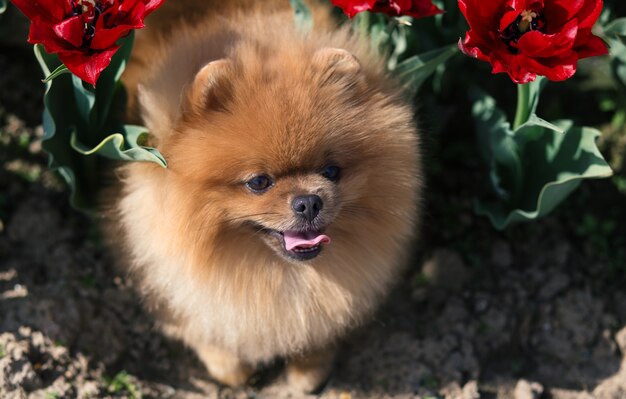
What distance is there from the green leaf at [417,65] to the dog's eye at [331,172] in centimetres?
57

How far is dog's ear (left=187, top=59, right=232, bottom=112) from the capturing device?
206 cm

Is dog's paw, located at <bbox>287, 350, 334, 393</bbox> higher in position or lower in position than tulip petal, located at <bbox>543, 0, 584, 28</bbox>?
lower

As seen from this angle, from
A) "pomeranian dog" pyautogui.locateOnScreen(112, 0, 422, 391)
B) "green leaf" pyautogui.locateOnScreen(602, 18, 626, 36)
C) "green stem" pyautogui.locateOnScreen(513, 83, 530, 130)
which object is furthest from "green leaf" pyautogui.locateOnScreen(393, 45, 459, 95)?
"green leaf" pyautogui.locateOnScreen(602, 18, 626, 36)

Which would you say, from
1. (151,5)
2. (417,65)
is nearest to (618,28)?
(417,65)

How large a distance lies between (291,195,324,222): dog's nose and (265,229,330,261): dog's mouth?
0.14m

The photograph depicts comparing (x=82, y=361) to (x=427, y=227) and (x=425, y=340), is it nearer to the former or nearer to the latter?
(x=425, y=340)

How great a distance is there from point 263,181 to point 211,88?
306 mm

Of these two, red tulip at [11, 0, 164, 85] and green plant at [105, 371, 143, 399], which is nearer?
red tulip at [11, 0, 164, 85]

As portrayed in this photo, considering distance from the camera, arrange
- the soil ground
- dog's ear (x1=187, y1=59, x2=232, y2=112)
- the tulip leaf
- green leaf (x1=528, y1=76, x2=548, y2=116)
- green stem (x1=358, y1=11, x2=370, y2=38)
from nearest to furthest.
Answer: dog's ear (x1=187, y1=59, x2=232, y2=112) < the tulip leaf < green leaf (x1=528, y1=76, x2=548, y2=116) < green stem (x1=358, y1=11, x2=370, y2=38) < the soil ground

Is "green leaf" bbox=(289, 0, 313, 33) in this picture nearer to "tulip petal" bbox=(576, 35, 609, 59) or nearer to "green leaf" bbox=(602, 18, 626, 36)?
"tulip petal" bbox=(576, 35, 609, 59)

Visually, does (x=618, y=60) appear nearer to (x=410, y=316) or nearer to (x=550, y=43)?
(x=550, y=43)

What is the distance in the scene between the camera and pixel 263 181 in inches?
84.4

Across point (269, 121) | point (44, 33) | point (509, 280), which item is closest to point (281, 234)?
point (269, 121)

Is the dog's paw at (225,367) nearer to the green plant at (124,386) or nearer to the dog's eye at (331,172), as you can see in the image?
the green plant at (124,386)
